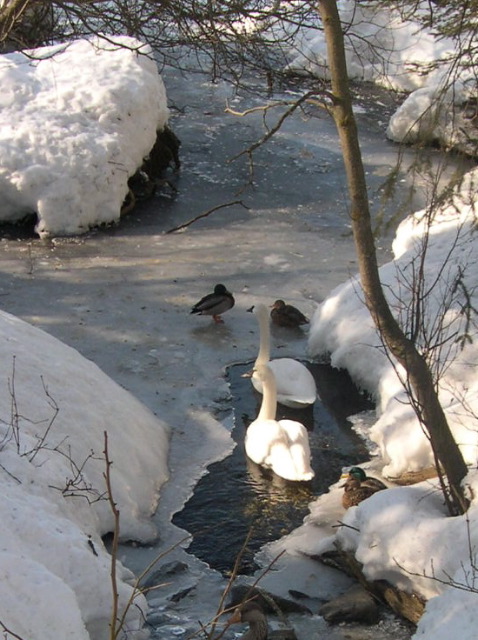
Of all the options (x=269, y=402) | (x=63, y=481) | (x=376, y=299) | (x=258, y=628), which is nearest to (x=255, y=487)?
(x=269, y=402)

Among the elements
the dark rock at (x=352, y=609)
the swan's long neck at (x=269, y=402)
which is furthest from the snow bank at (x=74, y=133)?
the dark rock at (x=352, y=609)

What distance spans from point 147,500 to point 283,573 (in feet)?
4.01

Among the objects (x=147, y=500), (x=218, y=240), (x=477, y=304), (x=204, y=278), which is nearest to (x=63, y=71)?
(x=218, y=240)

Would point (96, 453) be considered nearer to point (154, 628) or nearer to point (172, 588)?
point (172, 588)

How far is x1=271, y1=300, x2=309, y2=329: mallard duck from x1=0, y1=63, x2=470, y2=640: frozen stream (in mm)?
166

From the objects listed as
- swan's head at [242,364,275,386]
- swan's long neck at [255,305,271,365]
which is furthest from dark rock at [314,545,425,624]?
swan's long neck at [255,305,271,365]

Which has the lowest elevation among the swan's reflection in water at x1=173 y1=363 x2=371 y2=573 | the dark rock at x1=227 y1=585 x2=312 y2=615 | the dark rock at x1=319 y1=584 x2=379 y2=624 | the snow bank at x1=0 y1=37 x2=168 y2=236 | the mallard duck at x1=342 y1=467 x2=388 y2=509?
the swan's reflection in water at x1=173 y1=363 x2=371 y2=573

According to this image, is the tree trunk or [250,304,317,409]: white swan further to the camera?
[250,304,317,409]: white swan

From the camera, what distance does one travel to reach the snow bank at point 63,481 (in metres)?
4.46

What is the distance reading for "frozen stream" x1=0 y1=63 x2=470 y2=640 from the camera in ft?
21.7

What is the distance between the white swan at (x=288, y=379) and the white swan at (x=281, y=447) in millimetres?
719

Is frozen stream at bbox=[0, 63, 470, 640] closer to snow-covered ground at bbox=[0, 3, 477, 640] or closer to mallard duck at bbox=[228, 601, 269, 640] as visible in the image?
snow-covered ground at bbox=[0, 3, 477, 640]

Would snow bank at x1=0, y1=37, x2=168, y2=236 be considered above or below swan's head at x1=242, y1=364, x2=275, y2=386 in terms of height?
above

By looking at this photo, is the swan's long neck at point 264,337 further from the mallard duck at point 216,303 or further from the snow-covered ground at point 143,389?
the mallard duck at point 216,303
